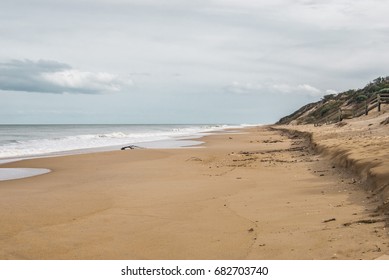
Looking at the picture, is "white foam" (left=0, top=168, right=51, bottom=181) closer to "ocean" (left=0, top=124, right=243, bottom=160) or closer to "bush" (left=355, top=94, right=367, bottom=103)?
"ocean" (left=0, top=124, right=243, bottom=160)

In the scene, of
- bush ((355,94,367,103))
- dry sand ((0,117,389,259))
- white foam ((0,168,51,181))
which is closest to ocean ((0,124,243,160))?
white foam ((0,168,51,181))

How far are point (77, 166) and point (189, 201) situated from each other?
795cm

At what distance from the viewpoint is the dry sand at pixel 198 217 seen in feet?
14.6

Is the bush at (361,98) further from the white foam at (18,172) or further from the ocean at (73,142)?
the white foam at (18,172)

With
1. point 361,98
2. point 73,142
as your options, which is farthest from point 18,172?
point 361,98

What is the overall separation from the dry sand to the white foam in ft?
5.33

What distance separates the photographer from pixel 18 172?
1313 centimetres

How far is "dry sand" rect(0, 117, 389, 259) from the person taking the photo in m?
4.46

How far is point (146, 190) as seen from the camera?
8656mm

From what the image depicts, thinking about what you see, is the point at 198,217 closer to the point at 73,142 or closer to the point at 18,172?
the point at 18,172

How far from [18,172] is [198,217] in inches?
362

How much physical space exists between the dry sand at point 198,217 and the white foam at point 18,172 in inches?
63.9

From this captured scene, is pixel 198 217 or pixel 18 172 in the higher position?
pixel 198 217

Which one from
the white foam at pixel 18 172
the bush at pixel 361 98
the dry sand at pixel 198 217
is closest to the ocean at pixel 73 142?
the white foam at pixel 18 172
